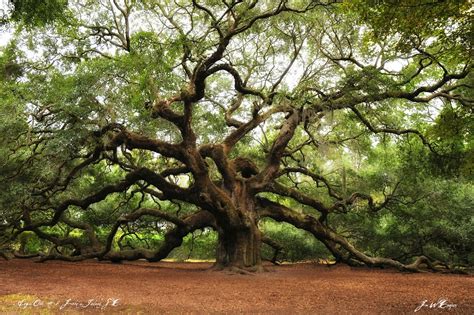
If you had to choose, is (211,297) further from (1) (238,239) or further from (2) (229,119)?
(2) (229,119)

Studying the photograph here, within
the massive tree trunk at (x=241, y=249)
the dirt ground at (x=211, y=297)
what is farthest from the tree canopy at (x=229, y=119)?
the dirt ground at (x=211, y=297)

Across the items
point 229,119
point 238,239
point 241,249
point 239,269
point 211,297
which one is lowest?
point 211,297

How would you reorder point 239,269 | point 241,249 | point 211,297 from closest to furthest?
point 211,297
point 239,269
point 241,249

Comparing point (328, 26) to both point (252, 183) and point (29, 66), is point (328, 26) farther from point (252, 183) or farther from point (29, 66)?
point (29, 66)

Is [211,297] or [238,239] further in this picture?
[238,239]

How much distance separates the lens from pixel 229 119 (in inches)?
532

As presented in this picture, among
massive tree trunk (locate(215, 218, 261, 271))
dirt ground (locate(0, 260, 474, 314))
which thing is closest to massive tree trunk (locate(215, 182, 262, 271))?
massive tree trunk (locate(215, 218, 261, 271))

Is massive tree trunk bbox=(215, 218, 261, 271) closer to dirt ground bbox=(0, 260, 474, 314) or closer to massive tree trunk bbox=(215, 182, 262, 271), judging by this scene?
massive tree trunk bbox=(215, 182, 262, 271)

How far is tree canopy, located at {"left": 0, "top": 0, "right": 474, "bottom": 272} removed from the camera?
32.3ft

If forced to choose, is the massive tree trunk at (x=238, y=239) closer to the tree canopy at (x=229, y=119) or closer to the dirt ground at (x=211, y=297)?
the tree canopy at (x=229, y=119)

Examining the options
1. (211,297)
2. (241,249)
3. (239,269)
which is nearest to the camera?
(211,297)

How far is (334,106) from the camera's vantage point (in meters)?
11.3

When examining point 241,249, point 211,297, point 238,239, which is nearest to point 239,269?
point 241,249

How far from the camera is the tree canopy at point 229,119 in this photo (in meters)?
9.84
